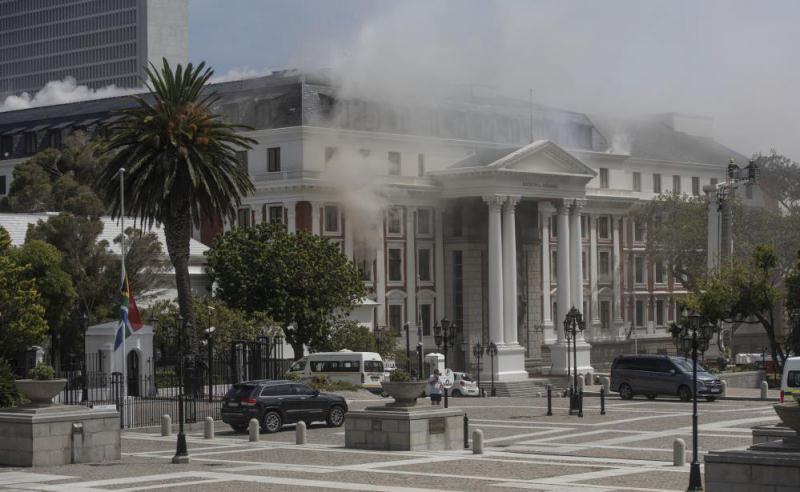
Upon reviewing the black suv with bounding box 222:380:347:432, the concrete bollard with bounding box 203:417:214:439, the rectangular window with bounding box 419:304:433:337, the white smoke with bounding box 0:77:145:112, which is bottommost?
the concrete bollard with bounding box 203:417:214:439

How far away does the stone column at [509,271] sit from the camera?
9175cm

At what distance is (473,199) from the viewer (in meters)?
94.8

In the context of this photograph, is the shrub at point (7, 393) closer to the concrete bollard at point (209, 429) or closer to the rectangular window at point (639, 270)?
the concrete bollard at point (209, 429)

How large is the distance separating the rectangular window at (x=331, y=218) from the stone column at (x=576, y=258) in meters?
17.6

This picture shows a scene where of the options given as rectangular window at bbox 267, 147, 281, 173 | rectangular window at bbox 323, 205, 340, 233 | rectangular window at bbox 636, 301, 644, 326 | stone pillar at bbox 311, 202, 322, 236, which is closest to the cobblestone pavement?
stone pillar at bbox 311, 202, 322, 236

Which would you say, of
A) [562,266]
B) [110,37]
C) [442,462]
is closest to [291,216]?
[562,266]

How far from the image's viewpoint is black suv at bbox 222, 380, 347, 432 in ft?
149

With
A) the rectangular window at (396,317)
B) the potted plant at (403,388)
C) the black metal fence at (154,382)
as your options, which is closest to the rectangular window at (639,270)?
the rectangular window at (396,317)

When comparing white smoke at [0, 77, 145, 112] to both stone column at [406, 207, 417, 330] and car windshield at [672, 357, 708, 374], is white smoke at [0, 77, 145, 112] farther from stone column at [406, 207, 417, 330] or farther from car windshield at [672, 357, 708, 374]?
car windshield at [672, 357, 708, 374]

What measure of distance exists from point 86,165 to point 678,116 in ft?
174

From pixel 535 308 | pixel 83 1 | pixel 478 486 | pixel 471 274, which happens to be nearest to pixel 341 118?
pixel 471 274

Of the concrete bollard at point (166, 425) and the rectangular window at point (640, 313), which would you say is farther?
the rectangular window at point (640, 313)

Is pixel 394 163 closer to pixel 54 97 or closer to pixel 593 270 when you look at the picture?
pixel 593 270

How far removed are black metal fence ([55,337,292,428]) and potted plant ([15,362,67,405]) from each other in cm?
1085
